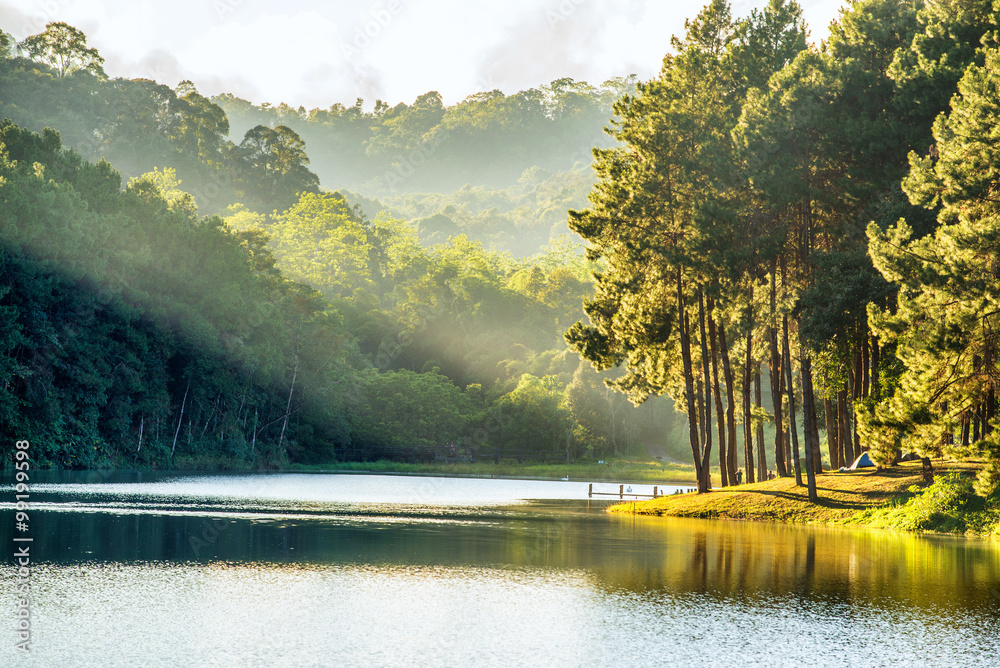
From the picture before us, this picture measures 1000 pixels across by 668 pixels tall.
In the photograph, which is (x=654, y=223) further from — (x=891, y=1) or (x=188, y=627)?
(x=188, y=627)

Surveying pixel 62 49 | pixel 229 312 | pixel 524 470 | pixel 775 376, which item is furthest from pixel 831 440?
pixel 62 49

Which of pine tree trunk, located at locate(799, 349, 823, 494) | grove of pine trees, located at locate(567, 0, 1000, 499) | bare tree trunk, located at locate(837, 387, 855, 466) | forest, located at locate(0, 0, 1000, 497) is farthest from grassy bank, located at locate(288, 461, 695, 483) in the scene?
pine tree trunk, located at locate(799, 349, 823, 494)

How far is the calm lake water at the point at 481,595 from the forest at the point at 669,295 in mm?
8695

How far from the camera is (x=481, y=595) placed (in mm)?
13297

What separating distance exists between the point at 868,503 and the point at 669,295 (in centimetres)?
1216

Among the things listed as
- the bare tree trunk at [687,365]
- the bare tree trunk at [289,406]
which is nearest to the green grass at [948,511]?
the bare tree trunk at [687,365]

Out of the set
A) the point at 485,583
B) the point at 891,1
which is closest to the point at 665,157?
the point at 891,1

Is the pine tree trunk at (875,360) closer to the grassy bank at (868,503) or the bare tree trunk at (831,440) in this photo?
the grassy bank at (868,503)

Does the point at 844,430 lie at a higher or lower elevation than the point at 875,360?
lower

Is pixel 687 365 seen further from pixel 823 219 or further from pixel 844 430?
pixel 844 430

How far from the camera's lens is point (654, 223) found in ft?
117

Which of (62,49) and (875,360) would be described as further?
(62,49)

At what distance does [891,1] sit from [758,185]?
8.64 m

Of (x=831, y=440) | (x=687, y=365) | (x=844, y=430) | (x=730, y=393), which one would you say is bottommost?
(x=831, y=440)
